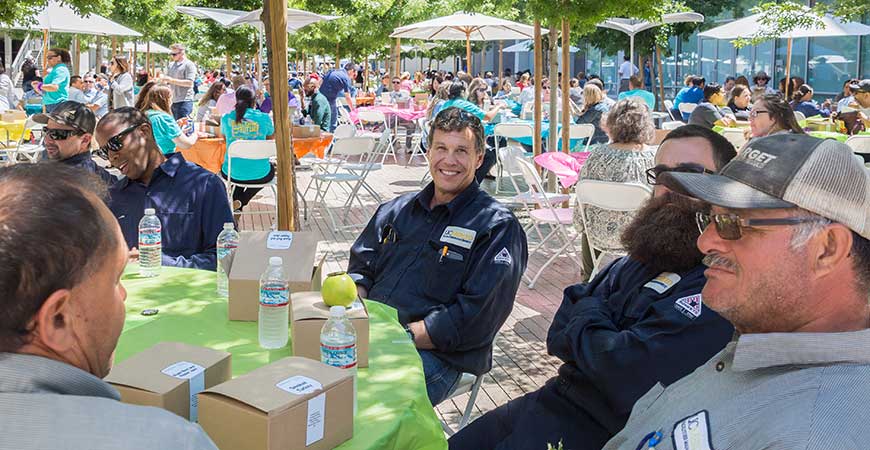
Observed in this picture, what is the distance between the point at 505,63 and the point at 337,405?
153 ft

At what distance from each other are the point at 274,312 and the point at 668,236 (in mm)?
1298

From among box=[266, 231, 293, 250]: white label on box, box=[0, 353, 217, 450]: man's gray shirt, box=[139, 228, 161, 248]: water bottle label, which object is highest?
box=[0, 353, 217, 450]: man's gray shirt

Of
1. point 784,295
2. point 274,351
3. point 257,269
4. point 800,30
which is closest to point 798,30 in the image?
point 800,30

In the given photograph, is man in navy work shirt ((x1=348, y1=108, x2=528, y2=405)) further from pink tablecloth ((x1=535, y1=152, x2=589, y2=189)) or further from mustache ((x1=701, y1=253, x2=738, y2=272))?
pink tablecloth ((x1=535, y1=152, x2=589, y2=189))

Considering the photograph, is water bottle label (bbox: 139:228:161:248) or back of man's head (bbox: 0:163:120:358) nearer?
back of man's head (bbox: 0:163:120:358)

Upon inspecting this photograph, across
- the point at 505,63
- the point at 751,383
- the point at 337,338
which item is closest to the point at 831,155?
the point at 751,383

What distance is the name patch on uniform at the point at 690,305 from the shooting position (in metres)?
2.61

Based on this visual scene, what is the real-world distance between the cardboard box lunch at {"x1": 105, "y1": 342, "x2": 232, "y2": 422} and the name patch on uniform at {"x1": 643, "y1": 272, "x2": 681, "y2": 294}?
4.62 feet

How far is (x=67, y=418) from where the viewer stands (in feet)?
3.86

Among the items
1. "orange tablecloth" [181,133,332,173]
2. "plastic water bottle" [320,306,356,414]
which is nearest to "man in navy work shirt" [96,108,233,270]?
"plastic water bottle" [320,306,356,414]

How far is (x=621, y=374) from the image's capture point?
2699mm

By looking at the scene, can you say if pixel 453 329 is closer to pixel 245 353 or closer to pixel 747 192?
pixel 245 353

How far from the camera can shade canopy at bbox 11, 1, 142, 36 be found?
50.6 feet

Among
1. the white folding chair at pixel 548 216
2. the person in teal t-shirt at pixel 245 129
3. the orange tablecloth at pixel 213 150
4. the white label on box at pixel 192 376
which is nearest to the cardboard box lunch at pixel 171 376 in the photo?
the white label on box at pixel 192 376
